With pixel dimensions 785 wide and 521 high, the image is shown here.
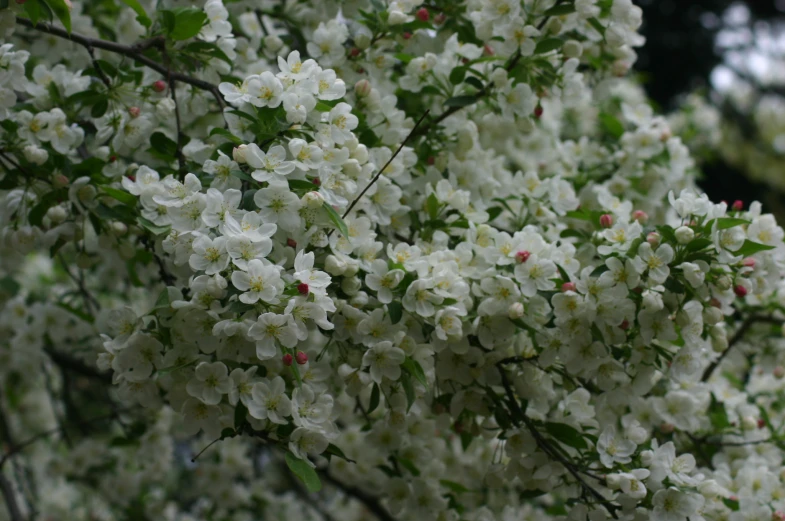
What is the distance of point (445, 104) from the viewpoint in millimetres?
2168

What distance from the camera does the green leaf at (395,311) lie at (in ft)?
5.61

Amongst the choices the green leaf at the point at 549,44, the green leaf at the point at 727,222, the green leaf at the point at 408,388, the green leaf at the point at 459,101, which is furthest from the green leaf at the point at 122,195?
the green leaf at the point at 727,222

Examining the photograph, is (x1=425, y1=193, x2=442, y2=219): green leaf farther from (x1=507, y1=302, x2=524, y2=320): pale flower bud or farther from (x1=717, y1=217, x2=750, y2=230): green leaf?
(x1=717, y1=217, x2=750, y2=230): green leaf

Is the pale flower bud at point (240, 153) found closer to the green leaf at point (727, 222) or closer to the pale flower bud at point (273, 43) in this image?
the pale flower bud at point (273, 43)

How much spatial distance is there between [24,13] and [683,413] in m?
2.01

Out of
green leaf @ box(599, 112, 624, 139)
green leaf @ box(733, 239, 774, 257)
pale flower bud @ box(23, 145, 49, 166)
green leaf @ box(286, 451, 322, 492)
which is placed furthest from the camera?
green leaf @ box(599, 112, 624, 139)

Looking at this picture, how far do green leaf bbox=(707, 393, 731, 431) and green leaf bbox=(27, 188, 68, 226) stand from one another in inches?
78.2

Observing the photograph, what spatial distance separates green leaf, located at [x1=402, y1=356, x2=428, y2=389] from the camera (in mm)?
1699

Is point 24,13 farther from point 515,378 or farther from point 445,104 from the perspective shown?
point 515,378

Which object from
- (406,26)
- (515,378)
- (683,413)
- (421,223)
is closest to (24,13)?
(406,26)

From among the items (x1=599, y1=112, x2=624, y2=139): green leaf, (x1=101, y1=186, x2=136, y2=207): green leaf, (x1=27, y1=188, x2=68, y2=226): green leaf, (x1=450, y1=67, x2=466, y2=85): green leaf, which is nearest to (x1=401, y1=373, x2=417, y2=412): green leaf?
(x1=101, y1=186, x2=136, y2=207): green leaf

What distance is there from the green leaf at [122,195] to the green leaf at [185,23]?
44 cm

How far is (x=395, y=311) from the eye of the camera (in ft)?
5.63

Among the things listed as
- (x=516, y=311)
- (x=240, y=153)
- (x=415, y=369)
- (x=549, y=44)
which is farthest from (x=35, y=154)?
(x=549, y=44)
